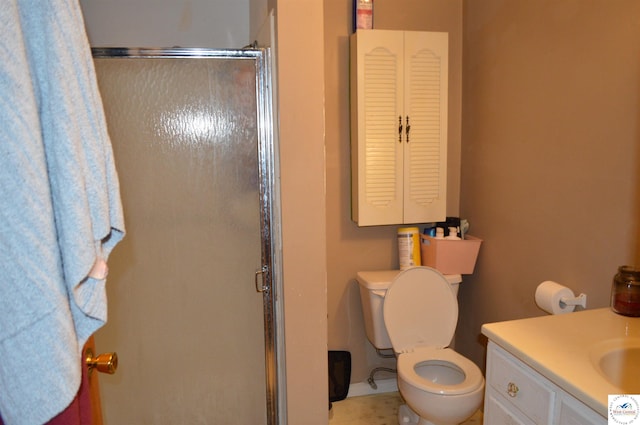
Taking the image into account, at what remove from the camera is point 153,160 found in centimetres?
176

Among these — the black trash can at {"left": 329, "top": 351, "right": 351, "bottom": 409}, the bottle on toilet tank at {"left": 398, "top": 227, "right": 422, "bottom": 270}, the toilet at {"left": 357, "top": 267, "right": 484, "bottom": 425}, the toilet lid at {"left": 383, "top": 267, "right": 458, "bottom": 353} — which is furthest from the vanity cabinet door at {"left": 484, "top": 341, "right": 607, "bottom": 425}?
the black trash can at {"left": 329, "top": 351, "right": 351, "bottom": 409}

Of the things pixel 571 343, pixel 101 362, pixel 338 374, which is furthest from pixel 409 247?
pixel 101 362

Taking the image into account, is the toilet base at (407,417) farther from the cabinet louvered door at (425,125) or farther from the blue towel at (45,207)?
the blue towel at (45,207)

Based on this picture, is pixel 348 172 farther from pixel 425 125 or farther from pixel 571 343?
pixel 571 343

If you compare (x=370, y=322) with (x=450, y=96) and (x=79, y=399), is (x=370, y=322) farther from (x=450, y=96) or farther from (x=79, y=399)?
(x=79, y=399)

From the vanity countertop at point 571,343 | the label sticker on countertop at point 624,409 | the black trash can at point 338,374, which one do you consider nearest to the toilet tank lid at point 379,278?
the black trash can at point 338,374

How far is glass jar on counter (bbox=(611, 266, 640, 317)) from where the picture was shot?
1341 mm

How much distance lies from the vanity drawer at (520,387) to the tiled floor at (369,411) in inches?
45.9

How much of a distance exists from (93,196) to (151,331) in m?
1.39

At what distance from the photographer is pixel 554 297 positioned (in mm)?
1650

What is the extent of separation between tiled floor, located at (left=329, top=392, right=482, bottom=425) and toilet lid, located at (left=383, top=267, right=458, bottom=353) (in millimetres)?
417

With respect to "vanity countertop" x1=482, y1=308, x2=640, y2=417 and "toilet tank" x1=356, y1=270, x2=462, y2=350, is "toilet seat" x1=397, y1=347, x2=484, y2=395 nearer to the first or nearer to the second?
"toilet tank" x1=356, y1=270, x2=462, y2=350

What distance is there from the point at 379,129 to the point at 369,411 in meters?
1.51

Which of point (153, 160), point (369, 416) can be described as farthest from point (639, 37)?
point (369, 416)
